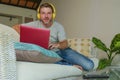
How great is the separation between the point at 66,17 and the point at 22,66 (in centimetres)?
338

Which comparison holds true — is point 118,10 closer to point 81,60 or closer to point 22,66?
point 81,60

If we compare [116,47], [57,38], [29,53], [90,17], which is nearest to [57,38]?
[57,38]

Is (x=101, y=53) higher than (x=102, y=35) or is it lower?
lower

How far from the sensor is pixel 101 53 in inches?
145

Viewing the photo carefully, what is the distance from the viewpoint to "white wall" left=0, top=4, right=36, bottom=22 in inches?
180

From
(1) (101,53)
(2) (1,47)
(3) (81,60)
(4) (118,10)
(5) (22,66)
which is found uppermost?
(4) (118,10)

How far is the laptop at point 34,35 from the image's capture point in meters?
1.51

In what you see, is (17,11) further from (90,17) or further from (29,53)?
(29,53)

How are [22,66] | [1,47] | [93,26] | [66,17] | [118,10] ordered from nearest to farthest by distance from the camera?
[1,47], [22,66], [118,10], [93,26], [66,17]

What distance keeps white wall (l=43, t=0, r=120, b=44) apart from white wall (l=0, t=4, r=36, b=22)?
2.35ft

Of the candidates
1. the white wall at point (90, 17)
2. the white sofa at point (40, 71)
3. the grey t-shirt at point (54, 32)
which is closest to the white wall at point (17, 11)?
the white wall at point (90, 17)

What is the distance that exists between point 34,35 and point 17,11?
11.3 feet

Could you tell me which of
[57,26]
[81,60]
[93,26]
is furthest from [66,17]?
[81,60]

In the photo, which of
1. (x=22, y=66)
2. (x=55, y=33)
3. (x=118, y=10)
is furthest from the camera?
(x=118, y=10)
